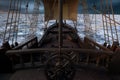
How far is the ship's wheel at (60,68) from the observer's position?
454cm

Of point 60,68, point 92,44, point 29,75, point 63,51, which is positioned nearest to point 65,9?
point 92,44

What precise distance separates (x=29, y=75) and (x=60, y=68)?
3.88 ft

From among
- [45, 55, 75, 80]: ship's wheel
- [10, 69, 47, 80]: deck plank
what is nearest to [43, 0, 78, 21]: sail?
[10, 69, 47, 80]: deck plank

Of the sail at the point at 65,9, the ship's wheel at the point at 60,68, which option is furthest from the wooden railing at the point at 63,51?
the sail at the point at 65,9

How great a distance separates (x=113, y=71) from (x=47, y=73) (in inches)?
70.7

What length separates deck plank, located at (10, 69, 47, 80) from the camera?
5.33 m

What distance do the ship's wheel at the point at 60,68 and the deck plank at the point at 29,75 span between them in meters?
0.72

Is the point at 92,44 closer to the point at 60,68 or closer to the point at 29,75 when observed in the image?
the point at 29,75

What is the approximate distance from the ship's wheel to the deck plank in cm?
72

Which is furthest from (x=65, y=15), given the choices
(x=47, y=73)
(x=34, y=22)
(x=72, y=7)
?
(x=47, y=73)

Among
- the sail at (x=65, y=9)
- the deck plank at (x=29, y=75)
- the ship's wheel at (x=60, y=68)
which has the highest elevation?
the sail at (x=65, y=9)

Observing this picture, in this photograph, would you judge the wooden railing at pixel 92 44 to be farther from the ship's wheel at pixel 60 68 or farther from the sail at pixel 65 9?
the sail at pixel 65 9

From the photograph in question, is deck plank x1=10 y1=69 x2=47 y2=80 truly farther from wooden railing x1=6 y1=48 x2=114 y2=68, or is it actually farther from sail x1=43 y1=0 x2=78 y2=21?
sail x1=43 y1=0 x2=78 y2=21

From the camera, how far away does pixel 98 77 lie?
5.45 meters
